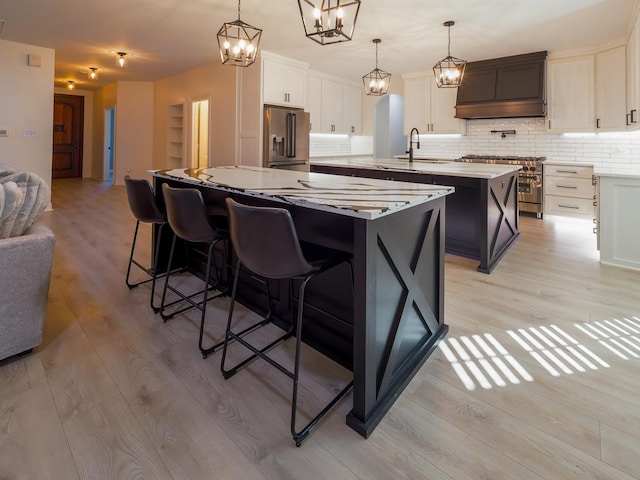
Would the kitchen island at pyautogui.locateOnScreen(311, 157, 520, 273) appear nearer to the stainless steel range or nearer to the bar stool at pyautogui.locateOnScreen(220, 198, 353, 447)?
the stainless steel range

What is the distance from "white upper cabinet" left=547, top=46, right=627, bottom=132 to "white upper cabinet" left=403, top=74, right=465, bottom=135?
147 centimetres

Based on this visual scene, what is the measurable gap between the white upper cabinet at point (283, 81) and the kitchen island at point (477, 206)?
8.53ft

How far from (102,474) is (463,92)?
268 inches

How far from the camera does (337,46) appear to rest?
541 centimetres

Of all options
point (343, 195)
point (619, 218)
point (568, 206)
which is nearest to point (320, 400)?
point (343, 195)

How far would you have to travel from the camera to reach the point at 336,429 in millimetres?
1512

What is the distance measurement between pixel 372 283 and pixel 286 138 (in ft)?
16.8

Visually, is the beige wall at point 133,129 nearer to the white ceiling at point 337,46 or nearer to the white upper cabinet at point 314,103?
the white ceiling at point 337,46

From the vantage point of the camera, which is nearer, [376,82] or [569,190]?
[376,82]

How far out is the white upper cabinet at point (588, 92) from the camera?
5.10m

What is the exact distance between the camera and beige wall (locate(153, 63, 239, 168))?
20.8 feet

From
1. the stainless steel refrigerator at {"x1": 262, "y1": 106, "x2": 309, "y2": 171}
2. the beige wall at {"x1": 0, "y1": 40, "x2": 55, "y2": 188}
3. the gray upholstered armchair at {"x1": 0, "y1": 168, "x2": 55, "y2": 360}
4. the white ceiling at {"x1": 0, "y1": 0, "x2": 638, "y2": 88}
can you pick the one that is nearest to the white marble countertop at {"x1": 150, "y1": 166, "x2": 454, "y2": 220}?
the gray upholstered armchair at {"x1": 0, "y1": 168, "x2": 55, "y2": 360}

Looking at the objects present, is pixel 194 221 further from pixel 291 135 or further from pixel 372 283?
pixel 291 135

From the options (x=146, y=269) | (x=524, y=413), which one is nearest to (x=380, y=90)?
(x=146, y=269)
